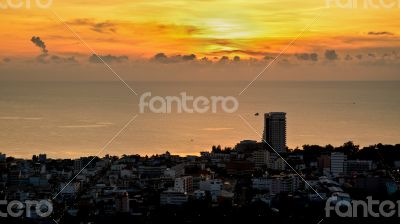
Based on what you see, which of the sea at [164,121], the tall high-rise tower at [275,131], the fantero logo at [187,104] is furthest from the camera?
the fantero logo at [187,104]

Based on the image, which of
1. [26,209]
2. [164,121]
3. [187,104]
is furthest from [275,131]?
[26,209]

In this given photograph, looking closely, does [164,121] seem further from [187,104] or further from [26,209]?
[26,209]

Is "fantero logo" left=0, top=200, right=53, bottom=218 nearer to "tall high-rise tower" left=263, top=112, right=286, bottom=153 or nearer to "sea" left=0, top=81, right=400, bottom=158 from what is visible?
"sea" left=0, top=81, right=400, bottom=158

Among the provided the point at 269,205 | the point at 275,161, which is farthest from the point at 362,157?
the point at 269,205

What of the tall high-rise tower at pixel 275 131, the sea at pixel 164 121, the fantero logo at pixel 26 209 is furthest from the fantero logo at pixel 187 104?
the fantero logo at pixel 26 209

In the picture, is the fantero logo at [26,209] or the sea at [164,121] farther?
the sea at [164,121]

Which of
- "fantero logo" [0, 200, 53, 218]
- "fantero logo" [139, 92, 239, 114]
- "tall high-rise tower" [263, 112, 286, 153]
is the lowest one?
"fantero logo" [0, 200, 53, 218]

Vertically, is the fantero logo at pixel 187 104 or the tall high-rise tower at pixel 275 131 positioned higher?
the fantero logo at pixel 187 104

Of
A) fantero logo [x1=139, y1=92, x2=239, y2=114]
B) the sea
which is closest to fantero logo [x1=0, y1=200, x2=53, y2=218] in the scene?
the sea

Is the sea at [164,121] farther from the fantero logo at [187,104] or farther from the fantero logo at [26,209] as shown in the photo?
the fantero logo at [26,209]
